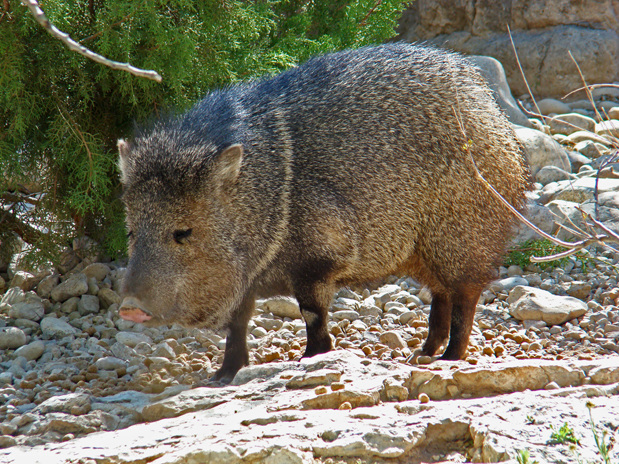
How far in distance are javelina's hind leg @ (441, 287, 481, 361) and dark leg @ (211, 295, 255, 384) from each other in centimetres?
103

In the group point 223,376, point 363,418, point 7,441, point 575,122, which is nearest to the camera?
point 363,418

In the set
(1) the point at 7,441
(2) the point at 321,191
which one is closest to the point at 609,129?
(2) the point at 321,191

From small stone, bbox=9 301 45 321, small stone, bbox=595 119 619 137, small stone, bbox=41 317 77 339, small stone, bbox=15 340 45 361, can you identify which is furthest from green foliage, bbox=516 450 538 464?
small stone, bbox=9 301 45 321

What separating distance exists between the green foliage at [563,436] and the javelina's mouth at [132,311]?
63.1 inches

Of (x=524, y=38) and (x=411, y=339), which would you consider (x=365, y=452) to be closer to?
(x=411, y=339)

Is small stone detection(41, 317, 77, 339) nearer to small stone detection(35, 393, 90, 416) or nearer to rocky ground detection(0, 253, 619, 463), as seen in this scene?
rocky ground detection(0, 253, 619, 463)

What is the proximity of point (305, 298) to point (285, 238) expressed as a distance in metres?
0.31

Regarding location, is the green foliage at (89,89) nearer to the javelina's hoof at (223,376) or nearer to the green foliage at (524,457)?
the javelina's hoof at (223,376)

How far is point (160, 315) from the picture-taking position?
9.15 feet

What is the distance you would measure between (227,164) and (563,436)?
5.74 ft

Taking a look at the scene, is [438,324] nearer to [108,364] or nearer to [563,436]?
[563,436]

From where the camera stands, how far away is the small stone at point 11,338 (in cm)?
369

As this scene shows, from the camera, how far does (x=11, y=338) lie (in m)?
3.69

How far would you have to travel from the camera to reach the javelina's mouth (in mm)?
2691
